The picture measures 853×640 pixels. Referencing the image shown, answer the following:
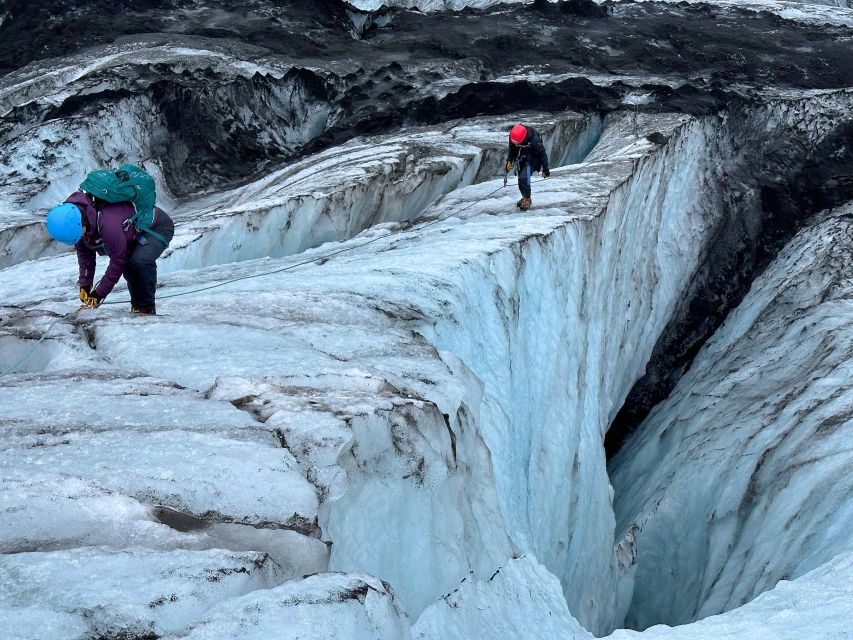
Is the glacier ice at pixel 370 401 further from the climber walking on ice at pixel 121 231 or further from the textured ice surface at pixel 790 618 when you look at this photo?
the climber walking on ice at pixel 121 231

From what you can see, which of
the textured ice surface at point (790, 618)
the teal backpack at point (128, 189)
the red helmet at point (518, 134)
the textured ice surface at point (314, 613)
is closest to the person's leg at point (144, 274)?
the teal backpack at point (128, 189)

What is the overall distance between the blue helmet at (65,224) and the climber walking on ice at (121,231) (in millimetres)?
42

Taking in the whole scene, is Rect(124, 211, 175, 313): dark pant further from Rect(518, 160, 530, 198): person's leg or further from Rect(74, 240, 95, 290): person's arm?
Rect(518, 160, 530, 198): person's leg

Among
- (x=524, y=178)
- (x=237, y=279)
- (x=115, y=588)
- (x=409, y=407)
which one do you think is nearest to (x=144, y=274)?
(x=237, y=279)

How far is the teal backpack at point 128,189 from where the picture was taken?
15.8ft

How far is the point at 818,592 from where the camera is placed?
4156mm

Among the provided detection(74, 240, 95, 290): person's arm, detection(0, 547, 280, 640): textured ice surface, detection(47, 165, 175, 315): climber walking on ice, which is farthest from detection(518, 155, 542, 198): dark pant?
detection(0, 547, 280, 640): textured ice surface

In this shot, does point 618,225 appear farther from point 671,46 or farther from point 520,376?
point 671,46

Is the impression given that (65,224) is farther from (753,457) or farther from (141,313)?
(753,457)

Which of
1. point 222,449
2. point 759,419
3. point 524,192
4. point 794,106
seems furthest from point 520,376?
point 794,106

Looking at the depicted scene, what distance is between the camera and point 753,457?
7770mm

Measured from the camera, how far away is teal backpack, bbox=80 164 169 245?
4805 mm

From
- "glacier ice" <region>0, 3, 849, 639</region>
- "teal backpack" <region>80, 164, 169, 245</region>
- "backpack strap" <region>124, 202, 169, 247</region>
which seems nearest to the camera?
"glacier ice" <region>0, 3, 849, 639</region>

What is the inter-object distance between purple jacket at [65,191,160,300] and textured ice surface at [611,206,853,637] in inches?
201
